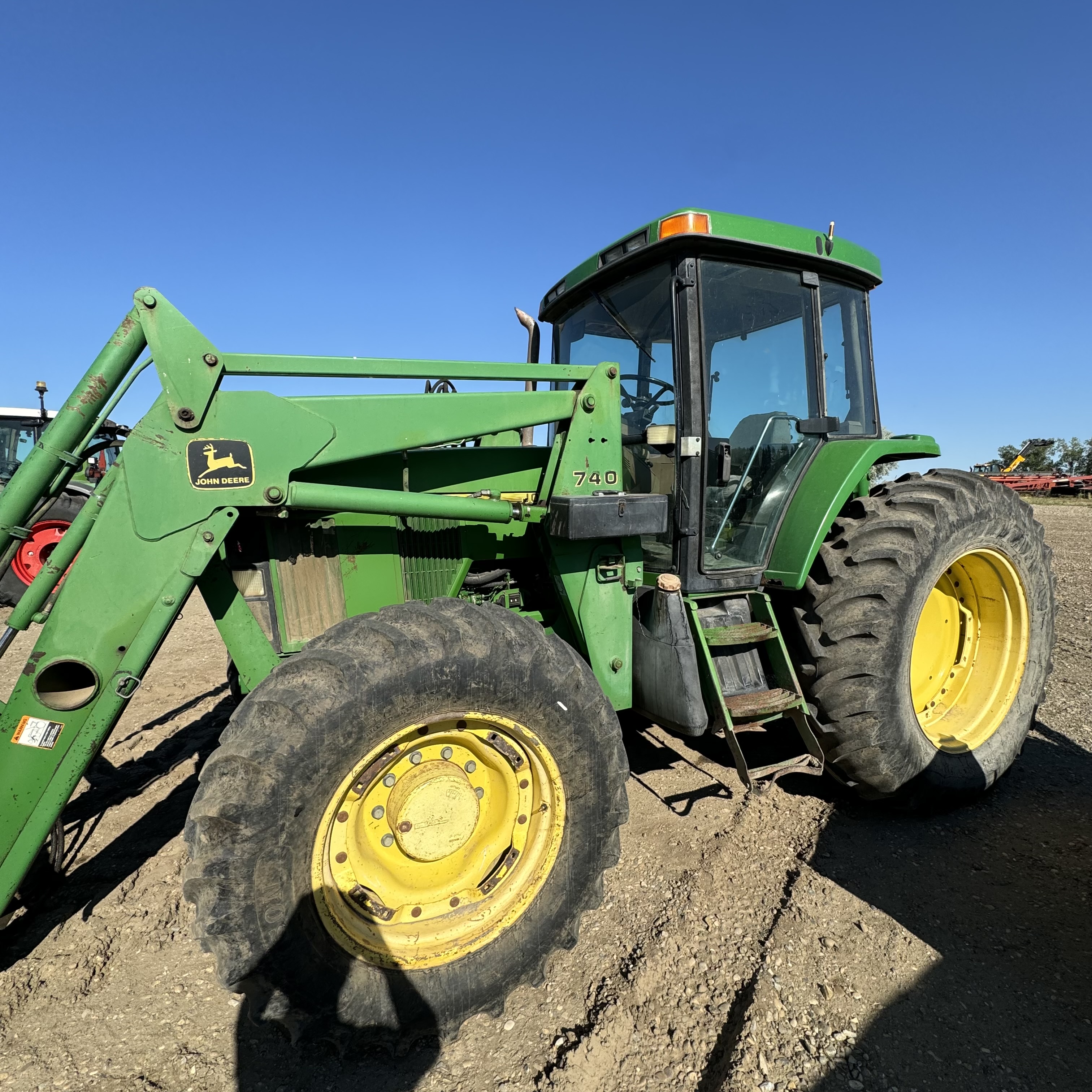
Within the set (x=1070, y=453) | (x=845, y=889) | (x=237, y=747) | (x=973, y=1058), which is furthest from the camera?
(x=1070, y=453)

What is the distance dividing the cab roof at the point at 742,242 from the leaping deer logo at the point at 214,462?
181cm

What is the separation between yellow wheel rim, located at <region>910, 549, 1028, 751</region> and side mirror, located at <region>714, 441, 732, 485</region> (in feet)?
4.33

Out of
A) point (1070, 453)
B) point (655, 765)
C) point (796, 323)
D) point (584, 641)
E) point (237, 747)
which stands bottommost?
point (655, 765)

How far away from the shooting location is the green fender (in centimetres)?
286

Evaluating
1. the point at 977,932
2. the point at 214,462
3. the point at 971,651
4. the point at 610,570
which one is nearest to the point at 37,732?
the point at 214,462

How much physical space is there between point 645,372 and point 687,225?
647 mm

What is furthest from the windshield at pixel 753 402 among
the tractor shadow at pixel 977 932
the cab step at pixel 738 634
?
the tractor shadow at pixel 977 932

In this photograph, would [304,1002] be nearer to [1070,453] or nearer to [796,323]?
[796,323]

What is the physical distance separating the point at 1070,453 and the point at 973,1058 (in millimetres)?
62757

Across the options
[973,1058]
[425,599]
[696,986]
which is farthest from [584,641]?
[973,1058]

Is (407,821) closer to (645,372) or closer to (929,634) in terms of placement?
(645,372)

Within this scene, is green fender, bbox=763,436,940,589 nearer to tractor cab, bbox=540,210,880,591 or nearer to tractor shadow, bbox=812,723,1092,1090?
tractor cab, bbox=540,210,880,591

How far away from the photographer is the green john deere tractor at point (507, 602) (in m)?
1.90

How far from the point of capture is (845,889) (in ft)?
8.46
